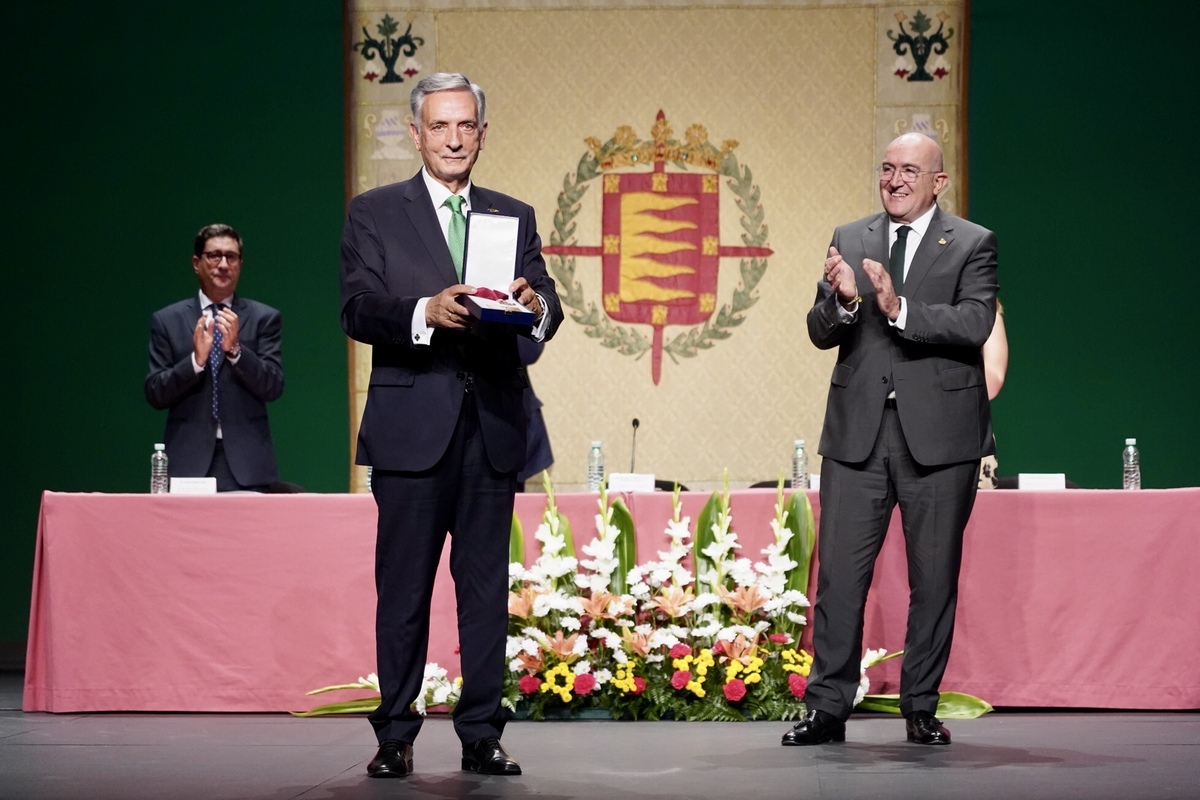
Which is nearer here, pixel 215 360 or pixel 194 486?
pixel 194 486

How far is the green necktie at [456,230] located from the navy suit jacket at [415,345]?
26 millimetres

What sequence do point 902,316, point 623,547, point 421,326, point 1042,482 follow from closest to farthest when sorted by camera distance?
1. point 421,326
2. point 902,316
3. point 623,547
4. point 1042,482

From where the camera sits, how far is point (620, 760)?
10.4 feet

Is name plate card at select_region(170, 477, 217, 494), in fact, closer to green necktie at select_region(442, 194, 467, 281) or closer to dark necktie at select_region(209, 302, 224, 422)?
dark necktie at select_region(209, 302, 224, 422)

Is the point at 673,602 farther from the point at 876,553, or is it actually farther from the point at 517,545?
the point at 876,553

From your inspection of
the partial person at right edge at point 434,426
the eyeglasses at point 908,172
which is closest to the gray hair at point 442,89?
the partial person at right edge at point 434,426

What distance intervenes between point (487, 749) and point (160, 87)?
4.55 m

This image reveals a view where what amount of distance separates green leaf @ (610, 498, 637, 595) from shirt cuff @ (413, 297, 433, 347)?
1.35 meters

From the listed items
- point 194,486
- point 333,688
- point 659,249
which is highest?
point 659,249

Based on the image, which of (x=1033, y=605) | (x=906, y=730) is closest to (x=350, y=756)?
(x=906, y=730)

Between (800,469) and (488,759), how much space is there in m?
2.64

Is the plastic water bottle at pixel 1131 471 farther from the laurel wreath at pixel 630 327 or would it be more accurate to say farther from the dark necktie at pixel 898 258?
the laurel wreath at pixel 630 327

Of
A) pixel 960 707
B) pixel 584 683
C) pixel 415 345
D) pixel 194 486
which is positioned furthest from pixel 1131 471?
pixel 194 486

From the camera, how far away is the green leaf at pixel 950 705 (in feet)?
12.8
